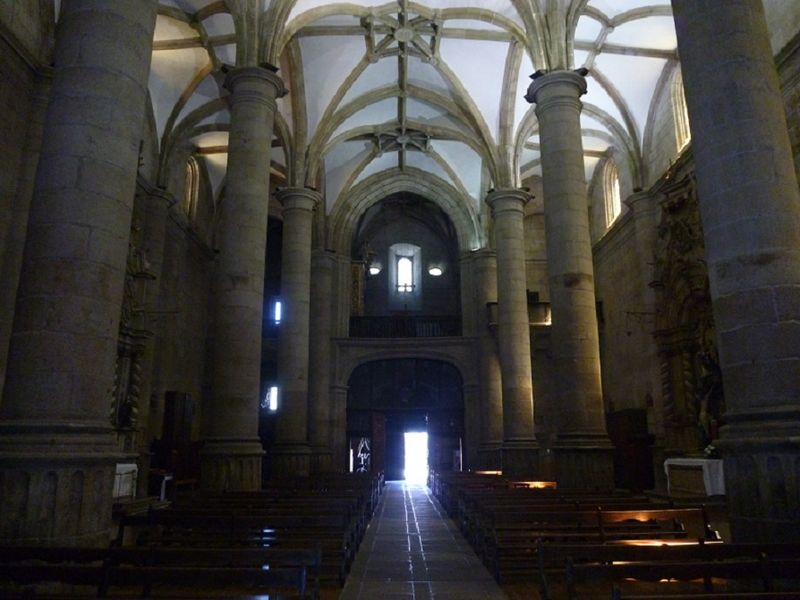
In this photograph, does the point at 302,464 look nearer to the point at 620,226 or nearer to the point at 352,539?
the point at 352,539

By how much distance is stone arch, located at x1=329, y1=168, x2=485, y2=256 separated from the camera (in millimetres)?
26578

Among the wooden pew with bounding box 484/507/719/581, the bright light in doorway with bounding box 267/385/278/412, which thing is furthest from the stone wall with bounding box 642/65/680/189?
the bright light in doorway with bounding box 267/385/278/412

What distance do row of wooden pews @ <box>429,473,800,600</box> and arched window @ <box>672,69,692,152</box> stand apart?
469 inches

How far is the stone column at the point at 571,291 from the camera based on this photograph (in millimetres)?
10992

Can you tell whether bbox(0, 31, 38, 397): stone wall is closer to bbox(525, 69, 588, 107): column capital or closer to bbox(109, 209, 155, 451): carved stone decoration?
bbox(109, 209, 155, 451): carved stone decoration

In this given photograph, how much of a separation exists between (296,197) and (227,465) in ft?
32.7

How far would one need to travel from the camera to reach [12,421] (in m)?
4.85

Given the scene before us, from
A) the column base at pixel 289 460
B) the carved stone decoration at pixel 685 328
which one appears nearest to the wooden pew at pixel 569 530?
the carved stone decoration at pixel 685 328

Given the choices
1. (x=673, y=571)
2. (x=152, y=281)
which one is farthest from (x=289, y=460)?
(x=673, y=571)

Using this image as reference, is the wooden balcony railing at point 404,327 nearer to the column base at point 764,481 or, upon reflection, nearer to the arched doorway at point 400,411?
the arched doorway at point 400,411

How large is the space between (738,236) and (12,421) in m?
6.24

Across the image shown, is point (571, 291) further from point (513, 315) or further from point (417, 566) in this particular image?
point (513, 315)

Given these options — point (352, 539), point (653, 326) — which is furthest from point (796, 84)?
point (352, 539)

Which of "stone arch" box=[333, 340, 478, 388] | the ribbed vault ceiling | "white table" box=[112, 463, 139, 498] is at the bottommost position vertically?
"white table" box=[112, 463, 139, 498]
